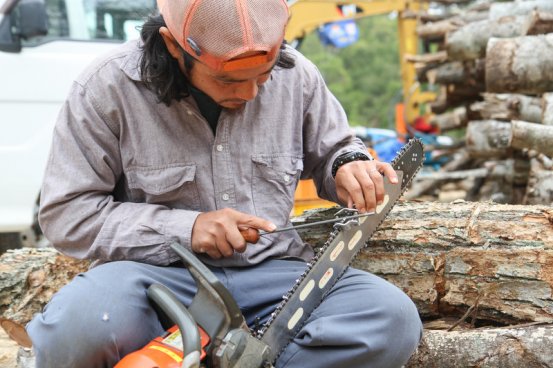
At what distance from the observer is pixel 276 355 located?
2.31m

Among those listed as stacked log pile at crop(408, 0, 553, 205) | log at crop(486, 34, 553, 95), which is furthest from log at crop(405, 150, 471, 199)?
log at crop(486, 34, 553, 95)

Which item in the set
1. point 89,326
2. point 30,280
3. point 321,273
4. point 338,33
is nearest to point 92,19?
point 30,280

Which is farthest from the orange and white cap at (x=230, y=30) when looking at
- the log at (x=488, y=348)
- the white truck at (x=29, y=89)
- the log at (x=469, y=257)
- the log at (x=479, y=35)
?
the log at (x=479, y=35)

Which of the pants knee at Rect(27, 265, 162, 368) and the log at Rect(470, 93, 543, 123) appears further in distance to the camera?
the log at Rect(470, 93, 543, 123)

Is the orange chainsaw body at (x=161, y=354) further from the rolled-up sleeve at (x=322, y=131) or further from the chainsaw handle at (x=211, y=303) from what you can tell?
the rolled-up sleeve at (x=322, y=131)

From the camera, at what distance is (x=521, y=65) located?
5113mm

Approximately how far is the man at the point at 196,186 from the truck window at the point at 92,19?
10.9 ft

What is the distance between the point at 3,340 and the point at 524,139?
9.79 ft

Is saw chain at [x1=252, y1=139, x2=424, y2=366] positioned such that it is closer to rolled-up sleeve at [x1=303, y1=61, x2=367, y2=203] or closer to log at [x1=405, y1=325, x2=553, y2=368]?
rolled-up sleeve at [x1=303, y1=61, x2=367, y2=203]

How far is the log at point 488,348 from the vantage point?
8.39 ft

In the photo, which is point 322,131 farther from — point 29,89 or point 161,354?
point 29,89

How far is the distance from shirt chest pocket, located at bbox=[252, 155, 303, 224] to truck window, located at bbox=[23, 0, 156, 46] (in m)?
3.36

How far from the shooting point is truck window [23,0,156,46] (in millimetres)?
5703

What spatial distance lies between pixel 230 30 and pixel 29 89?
369cm
